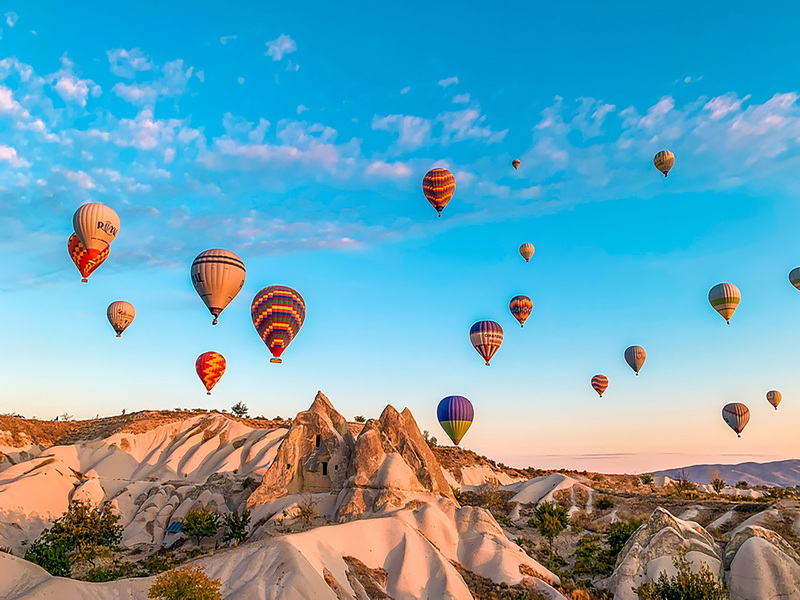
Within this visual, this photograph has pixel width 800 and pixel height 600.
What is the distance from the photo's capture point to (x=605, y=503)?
70.0 m

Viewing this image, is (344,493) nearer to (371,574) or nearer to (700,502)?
(371,574)

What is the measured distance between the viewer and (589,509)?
70.0 m

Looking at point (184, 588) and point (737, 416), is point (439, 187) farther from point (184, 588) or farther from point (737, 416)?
point (737, 416)

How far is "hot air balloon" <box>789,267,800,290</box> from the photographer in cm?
6888

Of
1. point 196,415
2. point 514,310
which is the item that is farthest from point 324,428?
point 196,415

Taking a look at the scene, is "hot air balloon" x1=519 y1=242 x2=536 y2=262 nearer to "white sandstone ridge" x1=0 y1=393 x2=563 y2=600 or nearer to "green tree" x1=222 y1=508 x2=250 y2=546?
"white sandstone ridge" x1=0 y1=393 x2=563 y2=600

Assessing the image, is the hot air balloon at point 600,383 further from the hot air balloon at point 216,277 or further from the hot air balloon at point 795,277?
the hot air balloon at point 216,277

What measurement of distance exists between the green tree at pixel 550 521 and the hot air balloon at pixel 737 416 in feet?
116

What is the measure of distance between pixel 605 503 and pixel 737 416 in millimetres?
30418

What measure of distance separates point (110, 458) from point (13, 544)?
28338 mm

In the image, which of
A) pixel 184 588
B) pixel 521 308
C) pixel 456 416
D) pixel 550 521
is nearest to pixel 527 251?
pixel 521 308

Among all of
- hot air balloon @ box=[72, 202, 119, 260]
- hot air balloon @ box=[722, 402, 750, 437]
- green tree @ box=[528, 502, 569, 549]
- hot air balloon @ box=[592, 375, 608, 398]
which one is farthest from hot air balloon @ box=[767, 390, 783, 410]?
hot air balloon @ box=[72, 202, 119, 260]

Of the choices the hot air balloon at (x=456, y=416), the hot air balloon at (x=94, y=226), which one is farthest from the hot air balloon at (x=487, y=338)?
the hot air balloon at (x=94, y=226)

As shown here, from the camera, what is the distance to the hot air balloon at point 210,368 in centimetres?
6825
